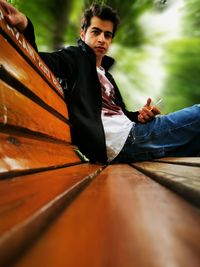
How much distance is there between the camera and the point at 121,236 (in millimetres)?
224

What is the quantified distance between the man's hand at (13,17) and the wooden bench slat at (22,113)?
30 centimetres

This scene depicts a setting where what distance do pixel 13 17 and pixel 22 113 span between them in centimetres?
40

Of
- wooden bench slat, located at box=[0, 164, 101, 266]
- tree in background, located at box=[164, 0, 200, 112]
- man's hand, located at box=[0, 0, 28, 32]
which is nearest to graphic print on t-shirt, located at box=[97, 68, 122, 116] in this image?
man's hand, located at box=[0, 0, 28, 32]

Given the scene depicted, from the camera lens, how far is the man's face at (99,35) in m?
2.04

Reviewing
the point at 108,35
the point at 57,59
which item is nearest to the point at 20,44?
the point at 57,59

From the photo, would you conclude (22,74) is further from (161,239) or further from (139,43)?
(139,43)

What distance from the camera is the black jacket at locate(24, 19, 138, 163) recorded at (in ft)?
5.33

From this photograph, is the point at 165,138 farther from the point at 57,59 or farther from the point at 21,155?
the point at 21,155

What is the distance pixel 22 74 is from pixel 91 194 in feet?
2.16

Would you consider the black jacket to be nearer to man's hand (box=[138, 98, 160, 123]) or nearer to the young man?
the young man

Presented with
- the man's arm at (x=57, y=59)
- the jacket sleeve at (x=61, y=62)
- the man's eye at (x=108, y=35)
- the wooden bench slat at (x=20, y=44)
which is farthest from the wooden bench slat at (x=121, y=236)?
the man's eye at (x=108, y=35)

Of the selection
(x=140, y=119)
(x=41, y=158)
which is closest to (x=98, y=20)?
(x=140, y=119)

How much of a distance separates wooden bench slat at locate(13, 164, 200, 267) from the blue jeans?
1.33 m

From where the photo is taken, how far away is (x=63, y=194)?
34 centimetres
